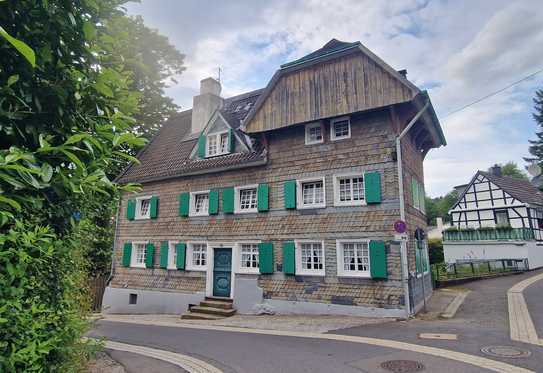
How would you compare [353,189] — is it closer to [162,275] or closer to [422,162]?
[422,162]

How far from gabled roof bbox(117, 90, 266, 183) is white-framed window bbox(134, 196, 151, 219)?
3.15 ft

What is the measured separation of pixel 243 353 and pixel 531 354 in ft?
18.6

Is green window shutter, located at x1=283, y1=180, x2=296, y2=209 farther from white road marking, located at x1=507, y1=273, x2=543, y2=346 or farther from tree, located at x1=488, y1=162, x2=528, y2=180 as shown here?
tree, located at x1=488, y1=162, x2=528, y2=180

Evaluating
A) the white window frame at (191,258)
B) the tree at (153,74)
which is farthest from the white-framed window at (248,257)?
the tree at (153,74)

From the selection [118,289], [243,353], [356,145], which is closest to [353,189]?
[356,145]

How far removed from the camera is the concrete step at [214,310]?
539 inches

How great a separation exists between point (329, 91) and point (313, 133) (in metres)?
1.72

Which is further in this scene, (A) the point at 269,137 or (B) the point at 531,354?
(A) the point at 269,137

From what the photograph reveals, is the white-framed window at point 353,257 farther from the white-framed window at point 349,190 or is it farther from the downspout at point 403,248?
the white-framed window at point 349,190

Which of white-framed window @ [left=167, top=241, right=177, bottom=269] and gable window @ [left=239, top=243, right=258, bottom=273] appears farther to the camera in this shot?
white-framed window @ [left=167, top=241, right=177, bottom=269]

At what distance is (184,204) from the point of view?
53.9 feet

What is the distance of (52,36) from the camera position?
3.39 m

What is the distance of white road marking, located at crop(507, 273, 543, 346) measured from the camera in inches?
313

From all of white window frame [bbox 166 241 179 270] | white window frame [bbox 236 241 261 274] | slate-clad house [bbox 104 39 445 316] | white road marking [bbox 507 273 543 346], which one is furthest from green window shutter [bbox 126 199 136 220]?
white road marking [bbox 507 273 543 346]
